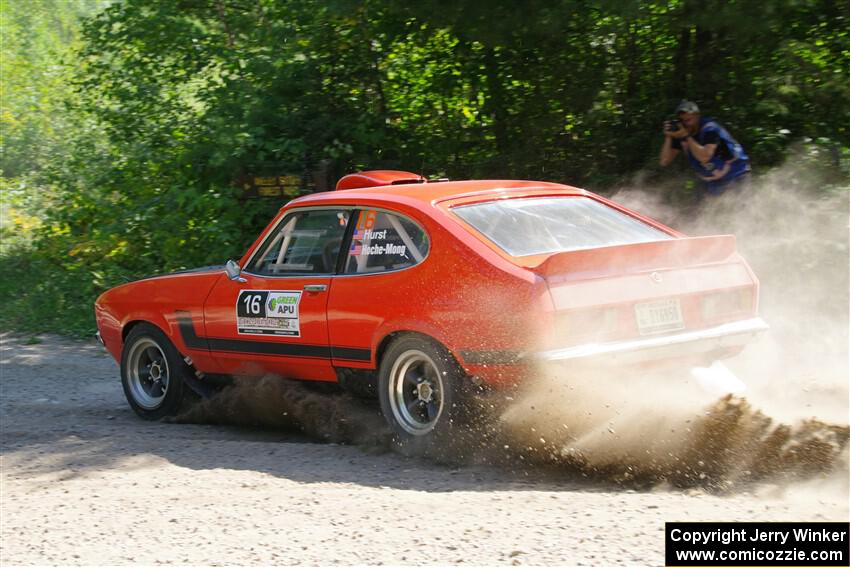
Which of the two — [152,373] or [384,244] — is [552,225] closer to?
[384,244]

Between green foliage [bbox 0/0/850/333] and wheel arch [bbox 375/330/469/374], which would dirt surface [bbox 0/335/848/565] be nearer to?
wheel arch [bbox 375/330/469/374]

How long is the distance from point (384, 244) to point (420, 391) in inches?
35.7

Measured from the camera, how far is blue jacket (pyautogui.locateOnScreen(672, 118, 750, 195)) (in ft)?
30.3

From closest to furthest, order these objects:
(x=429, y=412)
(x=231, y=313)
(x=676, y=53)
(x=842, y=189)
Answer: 1. (x=429, y=412)
2. (x=231, y=313)
3. (x=842, y=189)
4. (x=676, y=53)

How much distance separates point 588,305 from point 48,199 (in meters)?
14.5

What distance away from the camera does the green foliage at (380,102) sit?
33.4ft

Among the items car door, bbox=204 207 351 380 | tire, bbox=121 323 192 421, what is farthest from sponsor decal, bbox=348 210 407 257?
tire, bbox=121 323 192 421

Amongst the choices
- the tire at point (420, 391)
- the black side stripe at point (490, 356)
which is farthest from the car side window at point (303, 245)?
the black side stripe at point (490, 356)

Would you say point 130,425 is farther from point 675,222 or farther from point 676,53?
point 676,53

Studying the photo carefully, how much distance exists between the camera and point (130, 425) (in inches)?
294

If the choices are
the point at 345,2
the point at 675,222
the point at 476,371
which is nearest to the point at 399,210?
the point at 476,371

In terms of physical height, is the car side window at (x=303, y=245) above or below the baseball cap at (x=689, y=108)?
below

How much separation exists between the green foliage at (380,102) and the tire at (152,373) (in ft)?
14.6

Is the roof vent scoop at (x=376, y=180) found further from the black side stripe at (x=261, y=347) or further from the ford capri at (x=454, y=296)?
the black side stripe at (x=261, y=347)
